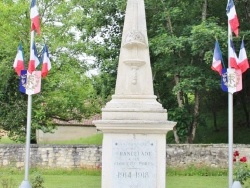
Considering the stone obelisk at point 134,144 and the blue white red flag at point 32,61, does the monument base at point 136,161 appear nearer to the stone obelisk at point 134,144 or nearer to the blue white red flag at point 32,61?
the stone obelisk at point 134,144

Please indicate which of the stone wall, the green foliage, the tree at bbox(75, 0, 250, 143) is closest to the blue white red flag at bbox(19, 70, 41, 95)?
the stone wall

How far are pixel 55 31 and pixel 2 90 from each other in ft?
18.0

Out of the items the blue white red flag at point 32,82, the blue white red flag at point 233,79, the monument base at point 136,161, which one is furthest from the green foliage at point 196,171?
the monument base at point 136,161

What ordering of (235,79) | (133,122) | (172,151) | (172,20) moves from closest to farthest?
1. (133,122)
2. (235,79)
3. (172,151)
4. (172,20)

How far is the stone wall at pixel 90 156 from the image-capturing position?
19.9 m

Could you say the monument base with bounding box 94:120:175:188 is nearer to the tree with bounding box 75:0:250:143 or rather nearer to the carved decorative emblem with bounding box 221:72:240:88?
the carved decorative emblem with bounding box 221:72:240:88

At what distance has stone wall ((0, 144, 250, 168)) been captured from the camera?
1991cm

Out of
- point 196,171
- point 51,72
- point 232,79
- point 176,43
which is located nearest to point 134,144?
point 232,79

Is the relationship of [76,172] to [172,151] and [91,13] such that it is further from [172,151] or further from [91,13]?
[91,13]

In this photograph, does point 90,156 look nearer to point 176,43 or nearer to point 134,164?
point 176,43

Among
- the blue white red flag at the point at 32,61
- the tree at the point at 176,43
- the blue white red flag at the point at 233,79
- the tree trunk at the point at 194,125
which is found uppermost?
the tree at the point at 176,43

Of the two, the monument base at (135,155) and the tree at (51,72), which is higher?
the tree at (51,72)

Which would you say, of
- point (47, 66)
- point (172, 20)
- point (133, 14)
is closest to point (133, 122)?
point (133, 14)

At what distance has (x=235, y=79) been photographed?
40.0 ft
